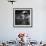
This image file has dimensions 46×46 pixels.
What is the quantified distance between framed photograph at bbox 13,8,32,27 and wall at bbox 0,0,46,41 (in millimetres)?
129

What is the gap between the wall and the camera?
519 centimetres

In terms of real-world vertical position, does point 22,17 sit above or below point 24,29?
Answer: above

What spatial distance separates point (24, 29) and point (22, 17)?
1.59 feet

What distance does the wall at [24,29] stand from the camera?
17.0 feet

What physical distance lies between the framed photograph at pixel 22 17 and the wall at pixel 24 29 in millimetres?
129

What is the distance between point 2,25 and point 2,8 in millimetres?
678

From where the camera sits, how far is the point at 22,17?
5266 mm

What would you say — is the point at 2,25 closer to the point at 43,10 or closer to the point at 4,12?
the point at 4,12

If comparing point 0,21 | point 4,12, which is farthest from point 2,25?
Answer: point 4,12

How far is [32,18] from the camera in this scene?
5.21 metres

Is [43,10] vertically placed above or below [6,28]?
above

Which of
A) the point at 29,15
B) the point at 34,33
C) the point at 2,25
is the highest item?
the point at 29,15

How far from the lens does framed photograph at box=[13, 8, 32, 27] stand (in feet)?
17.1

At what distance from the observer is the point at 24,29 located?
523 centimetres
